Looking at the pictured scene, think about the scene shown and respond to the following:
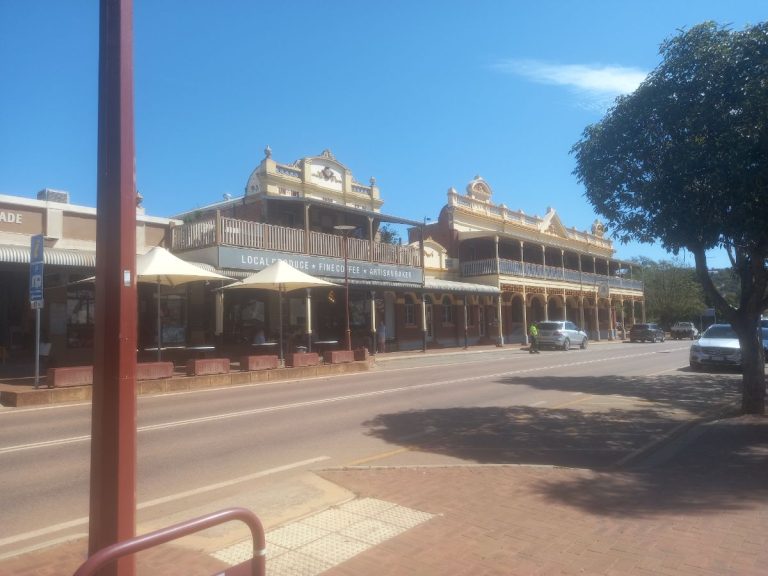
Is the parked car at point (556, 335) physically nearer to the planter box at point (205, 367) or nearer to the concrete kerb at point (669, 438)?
the concrete kerb at point (669, 438)

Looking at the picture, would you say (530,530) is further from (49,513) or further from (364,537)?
(49,513)

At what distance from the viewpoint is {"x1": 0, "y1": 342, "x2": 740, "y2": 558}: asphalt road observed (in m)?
5.66

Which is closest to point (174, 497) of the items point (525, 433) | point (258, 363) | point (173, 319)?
point (525, 433)

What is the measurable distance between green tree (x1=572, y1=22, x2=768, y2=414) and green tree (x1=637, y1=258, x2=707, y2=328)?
61.3 meters

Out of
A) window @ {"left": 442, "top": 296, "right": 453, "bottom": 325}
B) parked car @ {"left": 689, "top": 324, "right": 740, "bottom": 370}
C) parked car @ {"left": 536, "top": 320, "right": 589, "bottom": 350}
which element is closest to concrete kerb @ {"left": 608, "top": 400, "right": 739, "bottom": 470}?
parked car @ {"left": 689, "top": 324, "right": 740, "bottom": 370}

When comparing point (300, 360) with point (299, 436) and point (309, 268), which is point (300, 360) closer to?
point (309, 268)

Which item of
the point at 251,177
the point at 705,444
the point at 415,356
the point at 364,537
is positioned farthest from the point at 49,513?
the point at 251,177

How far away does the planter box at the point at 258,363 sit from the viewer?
17.0 meters

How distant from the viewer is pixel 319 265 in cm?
2367

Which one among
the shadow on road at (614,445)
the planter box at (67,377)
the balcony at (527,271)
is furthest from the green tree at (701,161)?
the balcony at (527,271)

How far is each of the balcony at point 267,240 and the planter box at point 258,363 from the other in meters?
4.88

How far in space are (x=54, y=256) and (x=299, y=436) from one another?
10994 mm

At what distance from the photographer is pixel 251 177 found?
96.5 ft

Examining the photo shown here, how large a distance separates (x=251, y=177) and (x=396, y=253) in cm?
849
